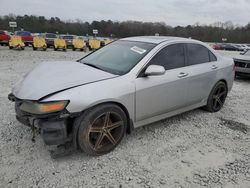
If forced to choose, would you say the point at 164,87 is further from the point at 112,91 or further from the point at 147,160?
the point at 147,160

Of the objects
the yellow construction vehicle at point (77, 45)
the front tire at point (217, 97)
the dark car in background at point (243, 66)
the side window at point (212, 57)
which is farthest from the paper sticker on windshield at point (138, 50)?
the yellow construction vehicle at point (77, 45)

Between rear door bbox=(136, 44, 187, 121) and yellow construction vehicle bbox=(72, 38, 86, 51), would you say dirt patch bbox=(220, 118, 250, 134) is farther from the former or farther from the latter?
yellow construction vehicle bbox=(72, 38, 86, 51)

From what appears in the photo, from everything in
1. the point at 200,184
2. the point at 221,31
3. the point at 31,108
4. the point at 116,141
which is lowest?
the point at 200,184

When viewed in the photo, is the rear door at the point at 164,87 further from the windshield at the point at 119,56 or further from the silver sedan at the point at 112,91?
the windshield at the point at 119,56

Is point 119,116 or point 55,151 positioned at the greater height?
point 119,116

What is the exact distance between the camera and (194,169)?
9.13 ft

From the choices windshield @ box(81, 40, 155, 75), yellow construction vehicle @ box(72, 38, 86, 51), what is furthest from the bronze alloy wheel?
yellow construction vehicle @ box(72, 38, 86, 51)

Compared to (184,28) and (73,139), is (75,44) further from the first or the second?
(184,28)

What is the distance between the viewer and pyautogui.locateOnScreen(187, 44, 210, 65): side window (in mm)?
3979

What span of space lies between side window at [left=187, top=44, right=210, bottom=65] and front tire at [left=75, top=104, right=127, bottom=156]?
1.79 meters

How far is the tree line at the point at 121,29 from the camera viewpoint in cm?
5219

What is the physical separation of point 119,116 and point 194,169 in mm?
1165

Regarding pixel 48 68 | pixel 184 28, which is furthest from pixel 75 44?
pixel 184 28

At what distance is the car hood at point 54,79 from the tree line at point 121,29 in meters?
51.7
